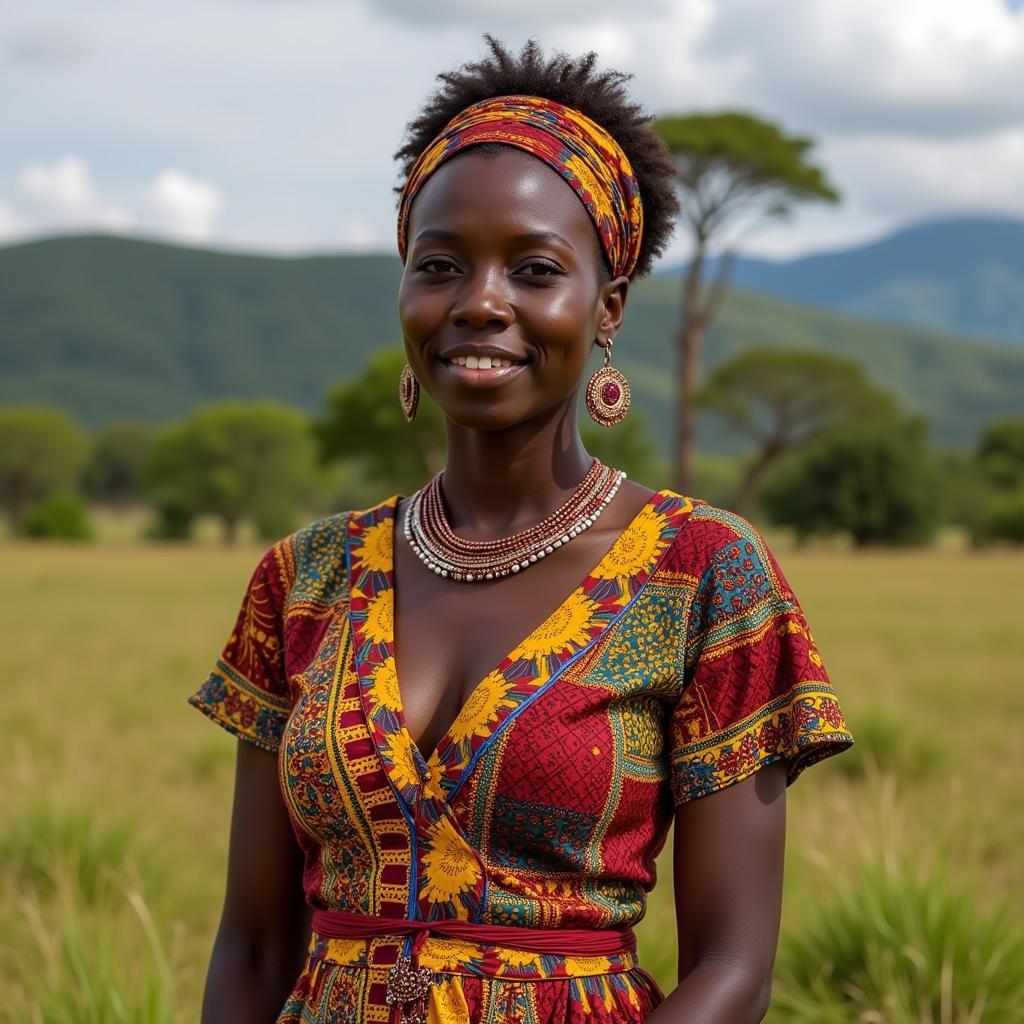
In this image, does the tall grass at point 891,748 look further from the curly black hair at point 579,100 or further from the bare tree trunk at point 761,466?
the bare tree trunk at point 761,466

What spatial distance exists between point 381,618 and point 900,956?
10.1 feet

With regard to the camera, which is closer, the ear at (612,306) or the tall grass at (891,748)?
the ear at (612,306)

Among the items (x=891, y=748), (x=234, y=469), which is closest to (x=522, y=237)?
(x=891, y=748)

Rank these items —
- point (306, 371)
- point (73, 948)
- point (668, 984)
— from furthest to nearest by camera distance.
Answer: point (306, 371) → point (668, 984) → point (73, 948)

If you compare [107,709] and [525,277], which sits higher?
[525,277]

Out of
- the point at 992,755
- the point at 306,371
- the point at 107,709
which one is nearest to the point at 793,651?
the point at 992,755

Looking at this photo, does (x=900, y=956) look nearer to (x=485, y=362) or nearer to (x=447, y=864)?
(x=447, y=864)

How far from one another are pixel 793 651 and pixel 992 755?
839 cm

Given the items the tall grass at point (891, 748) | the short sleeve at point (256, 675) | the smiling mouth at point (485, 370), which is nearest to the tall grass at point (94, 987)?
the short sleeve at point (256, 675)

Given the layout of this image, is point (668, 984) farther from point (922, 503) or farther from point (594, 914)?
point (922, 503)

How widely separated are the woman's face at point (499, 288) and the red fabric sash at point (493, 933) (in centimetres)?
71

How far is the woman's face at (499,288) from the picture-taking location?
6.91 feet

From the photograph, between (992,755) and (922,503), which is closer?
(992,755)

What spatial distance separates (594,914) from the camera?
2.04m
